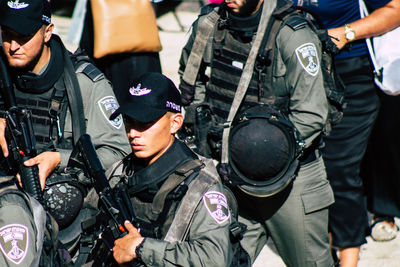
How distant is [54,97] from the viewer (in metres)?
4.14

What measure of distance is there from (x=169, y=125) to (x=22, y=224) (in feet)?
2.70

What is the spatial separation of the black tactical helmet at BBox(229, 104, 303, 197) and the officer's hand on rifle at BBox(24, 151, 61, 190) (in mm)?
953

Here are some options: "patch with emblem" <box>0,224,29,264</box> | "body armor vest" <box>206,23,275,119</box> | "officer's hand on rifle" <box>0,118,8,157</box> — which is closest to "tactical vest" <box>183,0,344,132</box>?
"body armor vest" <box>206,23,275,119</box>

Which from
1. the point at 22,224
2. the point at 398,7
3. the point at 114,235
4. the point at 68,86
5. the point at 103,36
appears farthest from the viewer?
the point at 103,36

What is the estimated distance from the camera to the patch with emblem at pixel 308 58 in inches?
164

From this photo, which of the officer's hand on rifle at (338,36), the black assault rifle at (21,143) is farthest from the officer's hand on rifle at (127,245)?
the officer's hand on rifle at (338,36)

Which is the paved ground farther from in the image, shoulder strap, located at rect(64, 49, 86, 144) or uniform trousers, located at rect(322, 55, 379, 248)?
shoulder strap, located at rect(64, 49, 86, 144)

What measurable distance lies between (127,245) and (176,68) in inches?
264

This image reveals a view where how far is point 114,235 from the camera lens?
3408 mm

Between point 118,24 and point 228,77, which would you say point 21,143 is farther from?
point 118,24

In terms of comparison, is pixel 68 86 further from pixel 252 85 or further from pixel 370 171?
pixel 370 171

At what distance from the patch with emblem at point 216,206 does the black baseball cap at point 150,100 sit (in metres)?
0.44

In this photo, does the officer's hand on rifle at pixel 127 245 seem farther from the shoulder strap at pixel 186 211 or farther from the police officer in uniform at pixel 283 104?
the police officer in uniform at pixel 283 104

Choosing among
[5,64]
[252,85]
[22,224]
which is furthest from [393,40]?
[22,224]
